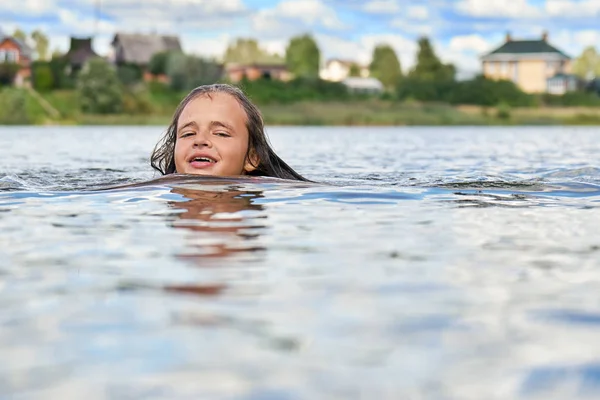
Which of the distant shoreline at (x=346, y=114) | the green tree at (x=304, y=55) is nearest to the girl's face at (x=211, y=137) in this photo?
the distant shoreline at (x=346, y=114)

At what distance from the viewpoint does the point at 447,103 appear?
243ft

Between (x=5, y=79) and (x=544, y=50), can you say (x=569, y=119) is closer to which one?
(x=5, y=79)

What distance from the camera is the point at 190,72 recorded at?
7512 cm

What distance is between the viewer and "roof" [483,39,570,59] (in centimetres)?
11206

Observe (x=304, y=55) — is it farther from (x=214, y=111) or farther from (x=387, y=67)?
(x=214, y=111)

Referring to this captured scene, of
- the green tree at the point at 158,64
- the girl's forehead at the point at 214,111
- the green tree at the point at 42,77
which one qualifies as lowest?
the girl's forehead at the point at 214,111

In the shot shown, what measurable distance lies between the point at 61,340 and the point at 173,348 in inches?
12.7

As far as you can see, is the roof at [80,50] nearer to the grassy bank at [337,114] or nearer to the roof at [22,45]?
the roof at [22,45]

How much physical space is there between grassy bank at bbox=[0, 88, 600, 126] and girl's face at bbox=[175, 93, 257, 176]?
49.1 meters

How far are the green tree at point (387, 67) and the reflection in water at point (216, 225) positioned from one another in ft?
376

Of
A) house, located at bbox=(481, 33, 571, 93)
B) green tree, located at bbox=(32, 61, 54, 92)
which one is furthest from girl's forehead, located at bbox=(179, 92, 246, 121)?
house, located at bbox=(481, 33, 571, 93)

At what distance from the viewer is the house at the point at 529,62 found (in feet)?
368

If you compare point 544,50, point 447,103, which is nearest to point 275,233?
point 447,103

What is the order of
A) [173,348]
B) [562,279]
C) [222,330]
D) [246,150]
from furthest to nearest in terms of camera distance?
[246,150] → [562,279] → [222,330] → [173,348]
